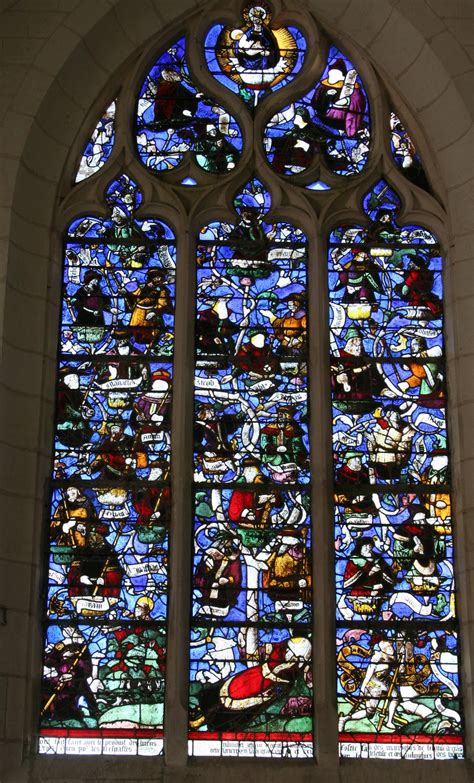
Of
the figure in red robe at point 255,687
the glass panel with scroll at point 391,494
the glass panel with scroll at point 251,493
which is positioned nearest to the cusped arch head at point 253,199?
the glass panel with scroll at point 251,493

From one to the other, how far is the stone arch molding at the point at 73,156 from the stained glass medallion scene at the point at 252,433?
12cm

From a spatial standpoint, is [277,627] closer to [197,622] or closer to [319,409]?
[197,622]

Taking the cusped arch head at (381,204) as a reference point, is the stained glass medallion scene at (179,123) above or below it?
above

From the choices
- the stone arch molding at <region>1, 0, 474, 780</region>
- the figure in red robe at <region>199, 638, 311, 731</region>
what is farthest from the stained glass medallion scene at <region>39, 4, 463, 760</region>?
the stone arch molding at <region>1, 0, 474, 780</region>

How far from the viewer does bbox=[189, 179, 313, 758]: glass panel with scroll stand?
740cm

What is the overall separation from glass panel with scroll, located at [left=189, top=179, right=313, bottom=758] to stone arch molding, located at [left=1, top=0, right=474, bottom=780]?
25.3 inches

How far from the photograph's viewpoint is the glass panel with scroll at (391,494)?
7.43 metres

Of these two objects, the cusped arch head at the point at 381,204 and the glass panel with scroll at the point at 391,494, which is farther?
the cusped arch head at the point at 381,204

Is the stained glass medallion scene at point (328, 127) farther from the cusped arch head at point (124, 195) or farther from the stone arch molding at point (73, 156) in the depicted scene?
the cusped arch head at point (124, 195)

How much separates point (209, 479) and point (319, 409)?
72cm

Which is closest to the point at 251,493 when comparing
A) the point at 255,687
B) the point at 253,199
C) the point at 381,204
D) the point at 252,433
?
the point at 252,433

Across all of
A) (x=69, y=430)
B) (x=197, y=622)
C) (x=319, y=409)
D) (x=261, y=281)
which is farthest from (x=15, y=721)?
(x=261, y=281)

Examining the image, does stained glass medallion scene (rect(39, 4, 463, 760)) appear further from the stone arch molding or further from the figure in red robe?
the stone arch molding

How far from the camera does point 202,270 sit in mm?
8383
